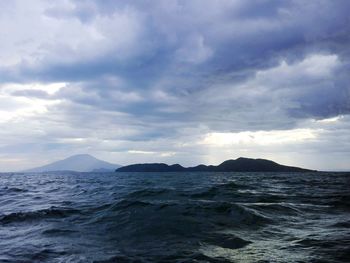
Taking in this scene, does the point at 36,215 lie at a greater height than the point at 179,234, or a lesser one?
lesser

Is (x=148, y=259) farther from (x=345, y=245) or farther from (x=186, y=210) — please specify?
(x=186, y=210)

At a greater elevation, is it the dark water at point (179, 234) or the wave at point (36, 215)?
the dark water at point (179, 234)

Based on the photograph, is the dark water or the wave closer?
the dark water

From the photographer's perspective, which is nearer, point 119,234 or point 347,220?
point 119,234

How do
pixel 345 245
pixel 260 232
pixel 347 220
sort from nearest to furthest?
pixel 345 245, pixel 260 232, pixel 347 220

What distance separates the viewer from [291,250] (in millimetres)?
11438

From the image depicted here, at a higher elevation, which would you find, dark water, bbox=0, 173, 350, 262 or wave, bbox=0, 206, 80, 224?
dark water, bbox=0, 173, 350, 262

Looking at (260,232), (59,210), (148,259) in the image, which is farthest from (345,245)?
(59,210)

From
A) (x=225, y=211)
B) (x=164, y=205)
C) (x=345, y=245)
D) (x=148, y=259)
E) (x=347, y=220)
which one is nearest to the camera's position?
(x=148, y=259)

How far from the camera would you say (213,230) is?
15266 millimetres

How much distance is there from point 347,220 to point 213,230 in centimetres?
797

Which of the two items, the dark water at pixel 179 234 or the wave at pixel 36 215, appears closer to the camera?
the dark water at pixel 179 234

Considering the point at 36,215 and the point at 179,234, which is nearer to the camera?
the point at 179,234

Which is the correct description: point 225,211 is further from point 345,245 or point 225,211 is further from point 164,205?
point 345,245
